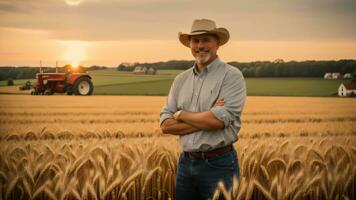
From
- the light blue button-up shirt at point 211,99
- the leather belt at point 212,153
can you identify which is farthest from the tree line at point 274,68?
the leather belt at point 212,153

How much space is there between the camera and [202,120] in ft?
10.0

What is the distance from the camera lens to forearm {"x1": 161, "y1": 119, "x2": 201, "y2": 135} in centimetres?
314

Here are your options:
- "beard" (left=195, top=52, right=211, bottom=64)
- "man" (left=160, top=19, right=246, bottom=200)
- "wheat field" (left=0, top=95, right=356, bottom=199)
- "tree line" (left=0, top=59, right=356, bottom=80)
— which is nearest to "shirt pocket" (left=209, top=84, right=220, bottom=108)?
"man" (left=160, top=19, right=246, bottom=200)

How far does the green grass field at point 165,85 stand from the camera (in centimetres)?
543

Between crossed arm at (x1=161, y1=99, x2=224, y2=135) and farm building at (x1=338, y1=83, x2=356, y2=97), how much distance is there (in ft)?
9.31

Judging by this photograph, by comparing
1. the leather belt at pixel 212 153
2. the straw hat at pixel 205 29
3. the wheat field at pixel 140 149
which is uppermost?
the straw hat at pixel 205 29

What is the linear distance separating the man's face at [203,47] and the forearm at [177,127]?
39cm

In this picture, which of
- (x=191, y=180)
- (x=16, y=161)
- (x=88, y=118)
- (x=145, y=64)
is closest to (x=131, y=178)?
(x=191, y=180)

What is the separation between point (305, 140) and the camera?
5383 mm

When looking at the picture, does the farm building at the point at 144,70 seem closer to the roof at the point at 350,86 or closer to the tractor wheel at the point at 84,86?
the tractor wheel at the point at 84,86

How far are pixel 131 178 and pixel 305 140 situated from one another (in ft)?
8.76

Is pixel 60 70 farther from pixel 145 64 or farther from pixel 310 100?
pixel 310 100

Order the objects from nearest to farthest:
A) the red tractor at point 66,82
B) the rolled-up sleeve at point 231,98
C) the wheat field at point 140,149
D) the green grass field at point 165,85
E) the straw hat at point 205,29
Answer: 1. the rolled-up sleeve at point 231,98
2. the straw hat at point 205,29
3. the wheat field at point 140,149
4. the green grass field at point 165,85
5. the red tractor at point 66,82

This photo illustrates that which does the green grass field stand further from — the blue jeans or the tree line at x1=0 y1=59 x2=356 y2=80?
the blue jeans
